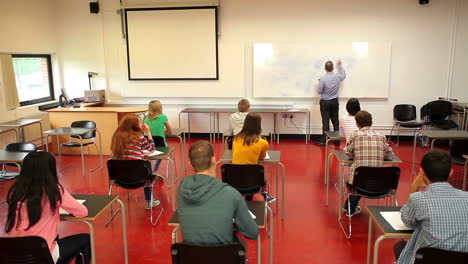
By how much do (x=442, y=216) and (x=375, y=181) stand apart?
173 cm

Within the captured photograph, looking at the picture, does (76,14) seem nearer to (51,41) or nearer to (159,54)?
(51,41)

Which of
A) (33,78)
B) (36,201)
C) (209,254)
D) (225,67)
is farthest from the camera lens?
(225,67)

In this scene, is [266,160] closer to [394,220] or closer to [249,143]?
[249,143]

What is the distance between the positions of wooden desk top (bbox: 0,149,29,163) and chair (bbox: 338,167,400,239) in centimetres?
370

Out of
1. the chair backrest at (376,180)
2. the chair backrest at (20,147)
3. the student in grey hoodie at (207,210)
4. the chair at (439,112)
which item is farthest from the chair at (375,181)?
the chair at (439,112)

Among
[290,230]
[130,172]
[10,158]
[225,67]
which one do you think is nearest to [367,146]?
[290,230]

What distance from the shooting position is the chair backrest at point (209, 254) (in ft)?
6.85

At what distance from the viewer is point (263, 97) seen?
8.62m

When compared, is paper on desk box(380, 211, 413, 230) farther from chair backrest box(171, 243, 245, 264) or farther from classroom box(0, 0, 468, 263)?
classroom box(0, 0, 468, 263)

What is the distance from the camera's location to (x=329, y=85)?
307 inches

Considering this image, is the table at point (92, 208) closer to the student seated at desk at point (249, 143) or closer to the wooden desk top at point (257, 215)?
the wooden desk top at point (257, 215)

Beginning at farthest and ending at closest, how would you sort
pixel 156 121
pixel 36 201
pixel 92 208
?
pixel 156 121 → pixel 92 208 → pixel 36 201

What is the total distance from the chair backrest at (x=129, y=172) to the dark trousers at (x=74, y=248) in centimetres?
127

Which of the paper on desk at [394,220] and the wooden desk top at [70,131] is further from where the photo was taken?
the wooden desk top at [70,131]
